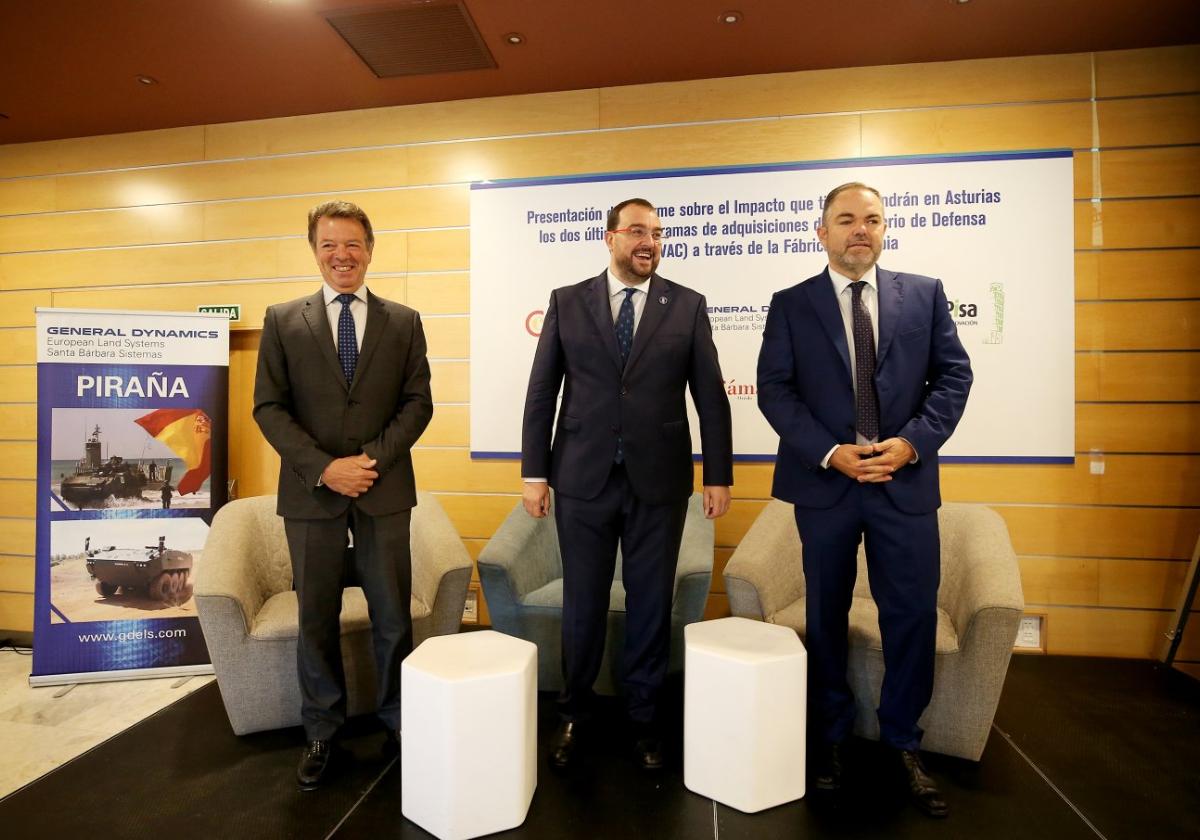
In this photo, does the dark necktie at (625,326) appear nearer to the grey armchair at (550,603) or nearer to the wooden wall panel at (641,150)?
the grey armchair at (550,603)

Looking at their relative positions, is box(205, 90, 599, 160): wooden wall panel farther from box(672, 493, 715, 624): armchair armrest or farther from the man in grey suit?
box(672, 493, 715, 624): armchair armrest

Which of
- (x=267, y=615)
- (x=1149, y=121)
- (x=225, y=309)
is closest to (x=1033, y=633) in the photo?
(x=1149, y=121)

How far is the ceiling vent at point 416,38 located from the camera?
2916 millimetres

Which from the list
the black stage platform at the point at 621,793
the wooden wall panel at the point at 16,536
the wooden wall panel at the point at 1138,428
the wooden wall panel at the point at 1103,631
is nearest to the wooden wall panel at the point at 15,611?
the wooden wall panel at the point at 16,536

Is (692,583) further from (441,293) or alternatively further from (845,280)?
(441,293)

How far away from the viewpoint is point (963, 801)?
2027 millimetres

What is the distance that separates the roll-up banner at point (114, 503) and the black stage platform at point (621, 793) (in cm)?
74

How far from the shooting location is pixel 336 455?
219 centimetres

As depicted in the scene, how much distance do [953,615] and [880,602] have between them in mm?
633

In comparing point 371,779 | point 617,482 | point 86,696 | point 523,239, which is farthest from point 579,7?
point 86,696

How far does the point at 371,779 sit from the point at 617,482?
4.22ft

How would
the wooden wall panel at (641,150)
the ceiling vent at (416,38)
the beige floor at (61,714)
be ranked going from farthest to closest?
the wooden wall panel at (641,150) → the ceiling vent at (416,38) → the beige floor at (61,714)

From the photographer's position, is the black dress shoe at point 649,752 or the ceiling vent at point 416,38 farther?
the ceiling vent at point 416,38

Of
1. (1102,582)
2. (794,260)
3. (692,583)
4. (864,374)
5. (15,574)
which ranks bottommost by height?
(15,574)
